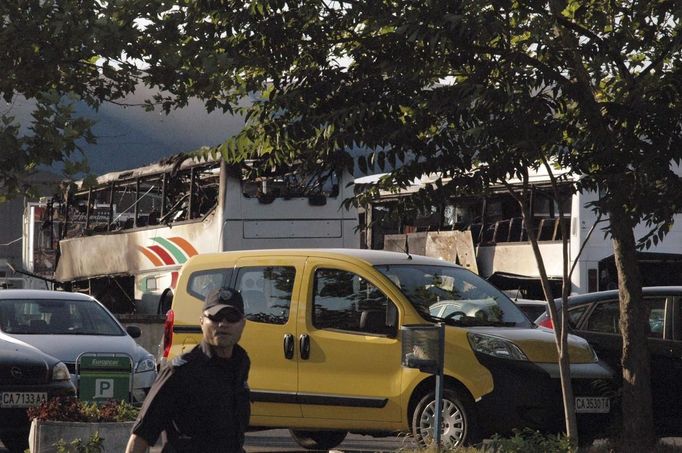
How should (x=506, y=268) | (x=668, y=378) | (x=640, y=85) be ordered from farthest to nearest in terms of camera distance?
1. (x=506, y=268)
2. (x=668, y=378)
3. (x=640, y=85)

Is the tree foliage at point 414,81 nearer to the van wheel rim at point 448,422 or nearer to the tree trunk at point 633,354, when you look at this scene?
the tree trunk at point 633,354

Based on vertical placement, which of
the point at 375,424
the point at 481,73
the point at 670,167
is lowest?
the point at 375,424

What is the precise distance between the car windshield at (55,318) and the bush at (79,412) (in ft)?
19.0

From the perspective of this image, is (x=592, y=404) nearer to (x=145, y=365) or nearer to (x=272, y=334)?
(x=272, y=334)

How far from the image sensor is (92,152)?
75.1 meters

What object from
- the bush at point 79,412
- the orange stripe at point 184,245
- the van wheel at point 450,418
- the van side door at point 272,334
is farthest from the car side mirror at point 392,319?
the orange stripe at point 184,245

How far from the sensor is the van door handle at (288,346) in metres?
13.7

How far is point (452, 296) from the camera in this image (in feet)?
44.5

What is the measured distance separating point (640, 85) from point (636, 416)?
287 cm

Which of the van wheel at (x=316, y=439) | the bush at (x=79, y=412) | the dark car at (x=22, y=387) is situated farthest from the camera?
the van wheel at (x=316, y=439)

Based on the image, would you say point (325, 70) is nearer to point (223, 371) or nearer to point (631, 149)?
point (631, 149)

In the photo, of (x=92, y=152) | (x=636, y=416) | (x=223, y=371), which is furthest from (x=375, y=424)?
(x=92, y=152)

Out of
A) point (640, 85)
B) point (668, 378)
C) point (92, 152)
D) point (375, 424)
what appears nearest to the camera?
point (640, 85)

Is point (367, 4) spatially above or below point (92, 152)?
below
